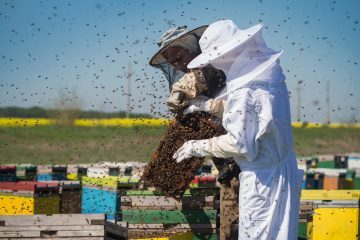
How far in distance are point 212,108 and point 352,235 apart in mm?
2208

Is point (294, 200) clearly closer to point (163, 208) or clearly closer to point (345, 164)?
point (163, 208)

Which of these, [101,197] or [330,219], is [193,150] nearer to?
[330,219]

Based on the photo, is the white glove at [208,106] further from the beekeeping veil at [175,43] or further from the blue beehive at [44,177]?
the blue beehive at [44,177]

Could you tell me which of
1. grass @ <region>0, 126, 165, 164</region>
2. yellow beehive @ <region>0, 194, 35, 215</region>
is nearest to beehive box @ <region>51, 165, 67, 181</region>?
yellow beehive @ <region>0, 194, 35, 215</region>

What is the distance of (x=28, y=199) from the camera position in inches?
261

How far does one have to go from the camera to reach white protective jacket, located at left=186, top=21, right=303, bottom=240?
12.7ft

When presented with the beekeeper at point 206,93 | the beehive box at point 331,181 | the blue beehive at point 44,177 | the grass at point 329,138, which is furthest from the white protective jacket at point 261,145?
the grass at point 329,138

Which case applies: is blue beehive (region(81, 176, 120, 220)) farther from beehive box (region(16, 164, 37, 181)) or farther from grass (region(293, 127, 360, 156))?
grass (region(293, 127, 360, 156))

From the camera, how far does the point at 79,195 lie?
23.4ft

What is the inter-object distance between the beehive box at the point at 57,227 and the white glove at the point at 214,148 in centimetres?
74

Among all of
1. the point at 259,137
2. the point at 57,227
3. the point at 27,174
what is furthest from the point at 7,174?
the point at 259,137

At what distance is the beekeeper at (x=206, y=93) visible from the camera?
462 centimetres

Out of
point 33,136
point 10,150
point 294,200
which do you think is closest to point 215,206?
point 294,200

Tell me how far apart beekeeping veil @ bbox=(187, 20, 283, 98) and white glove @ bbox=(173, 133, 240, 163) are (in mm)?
287
